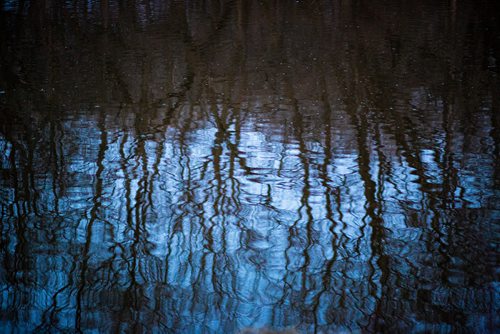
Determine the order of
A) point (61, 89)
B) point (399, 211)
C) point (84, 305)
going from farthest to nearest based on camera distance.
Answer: point (61, 89), point (399, 211), point (84, 305)

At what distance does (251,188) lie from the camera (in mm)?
4914

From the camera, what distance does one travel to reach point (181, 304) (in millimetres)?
3420

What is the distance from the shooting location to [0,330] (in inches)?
125

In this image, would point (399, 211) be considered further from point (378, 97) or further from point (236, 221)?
point (378, 97)

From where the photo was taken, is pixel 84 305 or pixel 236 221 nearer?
pixel 84 305

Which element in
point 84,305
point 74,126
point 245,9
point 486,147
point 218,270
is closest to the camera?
point 84,305

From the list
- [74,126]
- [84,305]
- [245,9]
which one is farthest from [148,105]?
[245,9]

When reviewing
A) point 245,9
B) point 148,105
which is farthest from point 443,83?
point 245,9

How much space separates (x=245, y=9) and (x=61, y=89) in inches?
304

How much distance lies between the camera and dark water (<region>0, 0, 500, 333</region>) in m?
3.44

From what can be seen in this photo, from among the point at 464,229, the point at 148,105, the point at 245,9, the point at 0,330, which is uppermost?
the point at 245,9

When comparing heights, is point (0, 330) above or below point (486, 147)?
below

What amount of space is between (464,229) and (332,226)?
87 centimetres

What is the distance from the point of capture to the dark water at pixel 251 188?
3.44m
